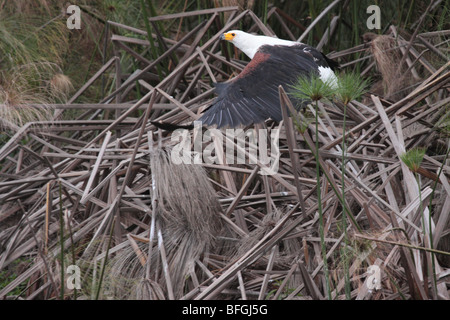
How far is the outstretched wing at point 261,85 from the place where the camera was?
265 cm

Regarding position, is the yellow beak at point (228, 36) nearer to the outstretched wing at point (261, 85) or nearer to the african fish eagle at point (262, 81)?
the african fish eagle at point (262, 81)

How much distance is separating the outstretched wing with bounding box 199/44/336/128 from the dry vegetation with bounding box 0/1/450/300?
21 cm

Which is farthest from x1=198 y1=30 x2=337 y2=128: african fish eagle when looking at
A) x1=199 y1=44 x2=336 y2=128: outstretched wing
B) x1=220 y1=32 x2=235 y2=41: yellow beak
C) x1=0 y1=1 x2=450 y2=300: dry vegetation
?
x1=0 y1=1 x2=450 y2=300: dry vegetation

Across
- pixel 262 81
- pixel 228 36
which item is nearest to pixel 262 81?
pixel 262 81

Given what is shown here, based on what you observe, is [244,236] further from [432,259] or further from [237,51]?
[237,51]

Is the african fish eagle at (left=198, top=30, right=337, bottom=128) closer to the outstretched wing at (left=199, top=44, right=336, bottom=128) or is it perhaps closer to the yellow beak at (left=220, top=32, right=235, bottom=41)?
the outstretched wing at (left=199, top=44, right=336, bottom=128)

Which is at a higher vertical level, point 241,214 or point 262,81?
point 262,81

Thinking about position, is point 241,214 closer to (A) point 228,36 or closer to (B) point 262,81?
(B) point 262,81

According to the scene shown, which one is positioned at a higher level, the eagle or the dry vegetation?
the eagle

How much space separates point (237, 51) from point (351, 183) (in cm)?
167

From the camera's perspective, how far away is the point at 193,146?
2.81m

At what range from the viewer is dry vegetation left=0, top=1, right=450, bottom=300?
6.72 feet

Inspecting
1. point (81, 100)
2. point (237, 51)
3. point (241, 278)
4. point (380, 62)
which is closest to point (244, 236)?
point (241, 278)

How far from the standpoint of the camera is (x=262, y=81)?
285cm
